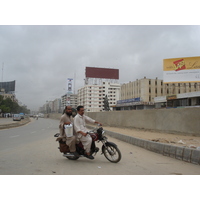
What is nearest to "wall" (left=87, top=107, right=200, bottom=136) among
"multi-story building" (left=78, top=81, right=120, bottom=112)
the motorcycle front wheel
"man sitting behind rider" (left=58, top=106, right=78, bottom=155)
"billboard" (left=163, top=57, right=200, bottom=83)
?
the motorcycle front wheel

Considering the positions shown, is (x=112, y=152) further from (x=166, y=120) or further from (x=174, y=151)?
(x=166, y=120)

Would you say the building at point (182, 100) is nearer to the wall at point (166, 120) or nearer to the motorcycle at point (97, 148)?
the wall at point (166, 120)

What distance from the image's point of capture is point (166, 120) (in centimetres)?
1320

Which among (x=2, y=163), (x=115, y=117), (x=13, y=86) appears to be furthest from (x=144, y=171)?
(x=13, y=86)

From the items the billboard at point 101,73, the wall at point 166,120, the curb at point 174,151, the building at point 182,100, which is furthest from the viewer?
the billboard at point 101,73

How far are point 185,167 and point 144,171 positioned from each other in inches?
55.9

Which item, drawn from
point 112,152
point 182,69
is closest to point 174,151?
point 112,152

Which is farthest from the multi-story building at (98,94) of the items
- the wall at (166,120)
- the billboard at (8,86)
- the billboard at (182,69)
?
the wall at (166,120)

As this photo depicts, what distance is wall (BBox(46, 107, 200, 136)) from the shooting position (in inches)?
430

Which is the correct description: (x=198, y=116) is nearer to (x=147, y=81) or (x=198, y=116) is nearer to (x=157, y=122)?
(x=157, y=122)

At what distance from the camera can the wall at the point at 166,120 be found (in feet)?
35.8

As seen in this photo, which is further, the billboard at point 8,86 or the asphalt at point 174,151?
the billboard at point 8,86

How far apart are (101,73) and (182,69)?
5826 cm

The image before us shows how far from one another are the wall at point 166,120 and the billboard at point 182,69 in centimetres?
1008
